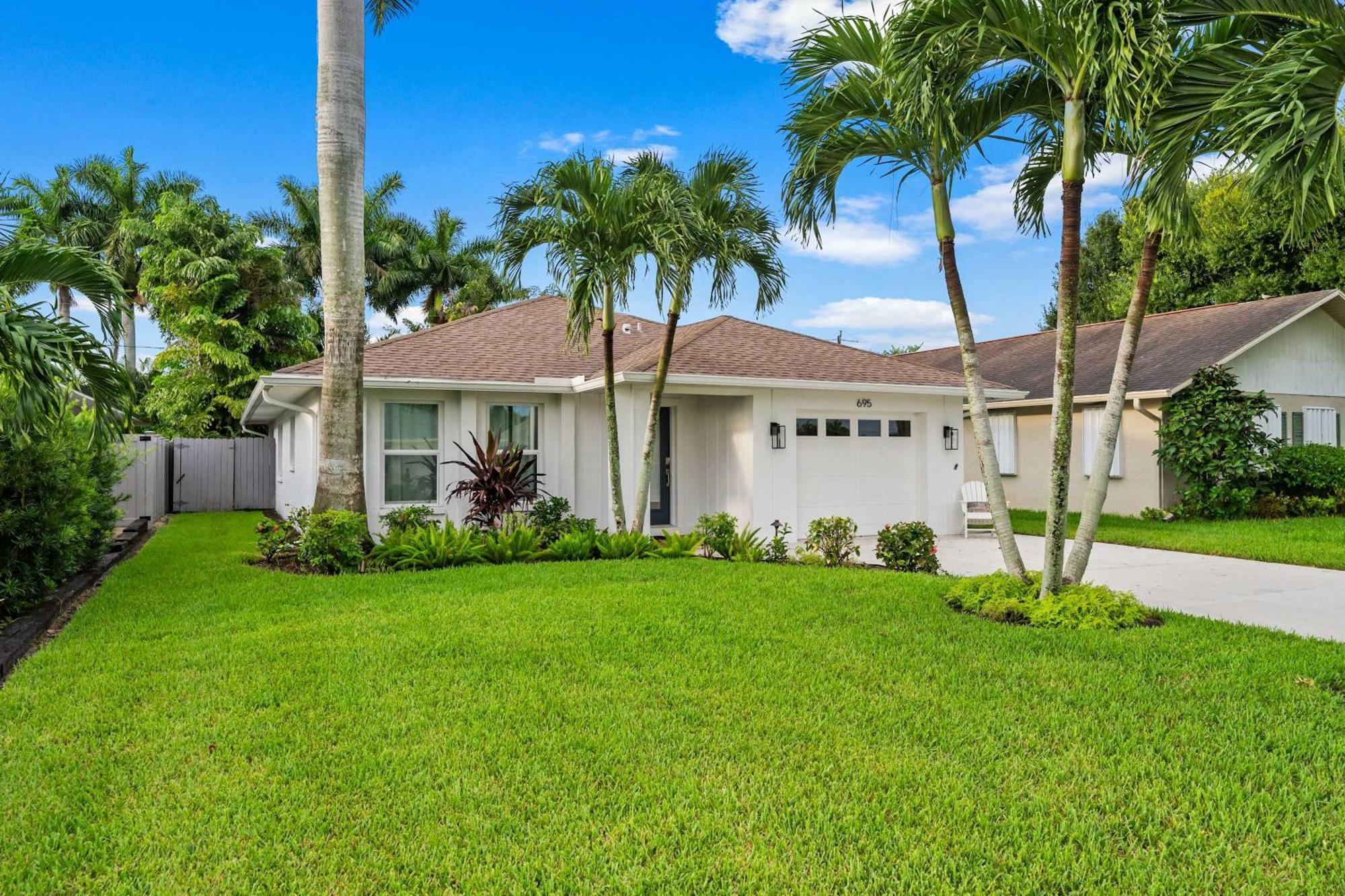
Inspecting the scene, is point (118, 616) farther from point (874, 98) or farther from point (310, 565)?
point (874, 98)

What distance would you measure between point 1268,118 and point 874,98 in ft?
10.3

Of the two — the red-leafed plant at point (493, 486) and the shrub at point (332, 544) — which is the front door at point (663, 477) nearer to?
the red-leafed plant at point (493, 486)

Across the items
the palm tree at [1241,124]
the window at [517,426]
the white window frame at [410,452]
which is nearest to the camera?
the palm tree at [1241,124]

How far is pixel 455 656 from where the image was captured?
558cm

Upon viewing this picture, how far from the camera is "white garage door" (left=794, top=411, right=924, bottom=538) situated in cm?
1328

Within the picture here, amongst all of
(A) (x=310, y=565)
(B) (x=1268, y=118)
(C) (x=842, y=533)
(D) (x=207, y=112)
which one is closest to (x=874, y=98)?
(B) (x=1268, y=118)

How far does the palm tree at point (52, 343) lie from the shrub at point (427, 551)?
315 centimetres

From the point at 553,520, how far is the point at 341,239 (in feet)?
15.3

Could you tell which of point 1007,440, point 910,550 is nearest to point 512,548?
point 910,550

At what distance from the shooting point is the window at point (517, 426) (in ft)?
41.2

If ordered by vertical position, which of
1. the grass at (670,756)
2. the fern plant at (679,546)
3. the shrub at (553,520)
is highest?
the shrub at (553,520)

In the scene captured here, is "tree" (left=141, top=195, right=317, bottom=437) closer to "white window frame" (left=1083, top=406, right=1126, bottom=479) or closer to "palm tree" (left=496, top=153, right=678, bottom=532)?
"palm tree" (left=496, top=153, right=678, bottom=532)

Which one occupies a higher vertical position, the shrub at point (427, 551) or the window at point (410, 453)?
the window at point (410, 453)

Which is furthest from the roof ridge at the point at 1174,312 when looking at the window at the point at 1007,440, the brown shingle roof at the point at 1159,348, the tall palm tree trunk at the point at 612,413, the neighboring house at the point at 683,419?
the tall palm tree trunk at the point at 612,413
